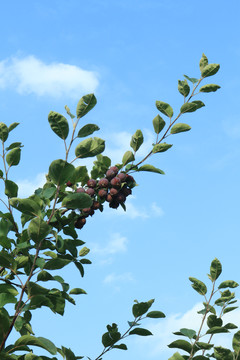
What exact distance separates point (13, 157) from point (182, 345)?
180cm

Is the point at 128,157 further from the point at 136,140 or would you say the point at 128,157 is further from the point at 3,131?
the point at 3,131

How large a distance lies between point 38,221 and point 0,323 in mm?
594

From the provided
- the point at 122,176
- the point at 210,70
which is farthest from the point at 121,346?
the point at 210,70

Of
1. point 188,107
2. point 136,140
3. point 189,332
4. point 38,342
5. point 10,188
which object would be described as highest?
point 188,107

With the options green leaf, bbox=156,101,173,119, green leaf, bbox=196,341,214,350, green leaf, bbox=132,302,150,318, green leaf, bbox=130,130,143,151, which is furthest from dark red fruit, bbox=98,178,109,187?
green leaf, bbox=196,341,214,350

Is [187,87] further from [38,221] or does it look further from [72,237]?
[38,221]

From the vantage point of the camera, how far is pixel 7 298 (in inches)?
121

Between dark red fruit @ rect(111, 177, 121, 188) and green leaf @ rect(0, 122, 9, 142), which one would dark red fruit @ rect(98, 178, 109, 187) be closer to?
dark red fruit @ rect(111, 177, 121, 188)

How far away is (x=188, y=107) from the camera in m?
3.75

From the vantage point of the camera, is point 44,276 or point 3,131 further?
point 3,131

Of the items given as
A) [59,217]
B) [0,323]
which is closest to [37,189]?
[59,217]

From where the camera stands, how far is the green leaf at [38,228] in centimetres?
267

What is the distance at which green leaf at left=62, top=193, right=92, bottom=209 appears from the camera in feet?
9.38

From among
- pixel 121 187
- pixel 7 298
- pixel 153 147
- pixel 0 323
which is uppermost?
pixel 153 147
